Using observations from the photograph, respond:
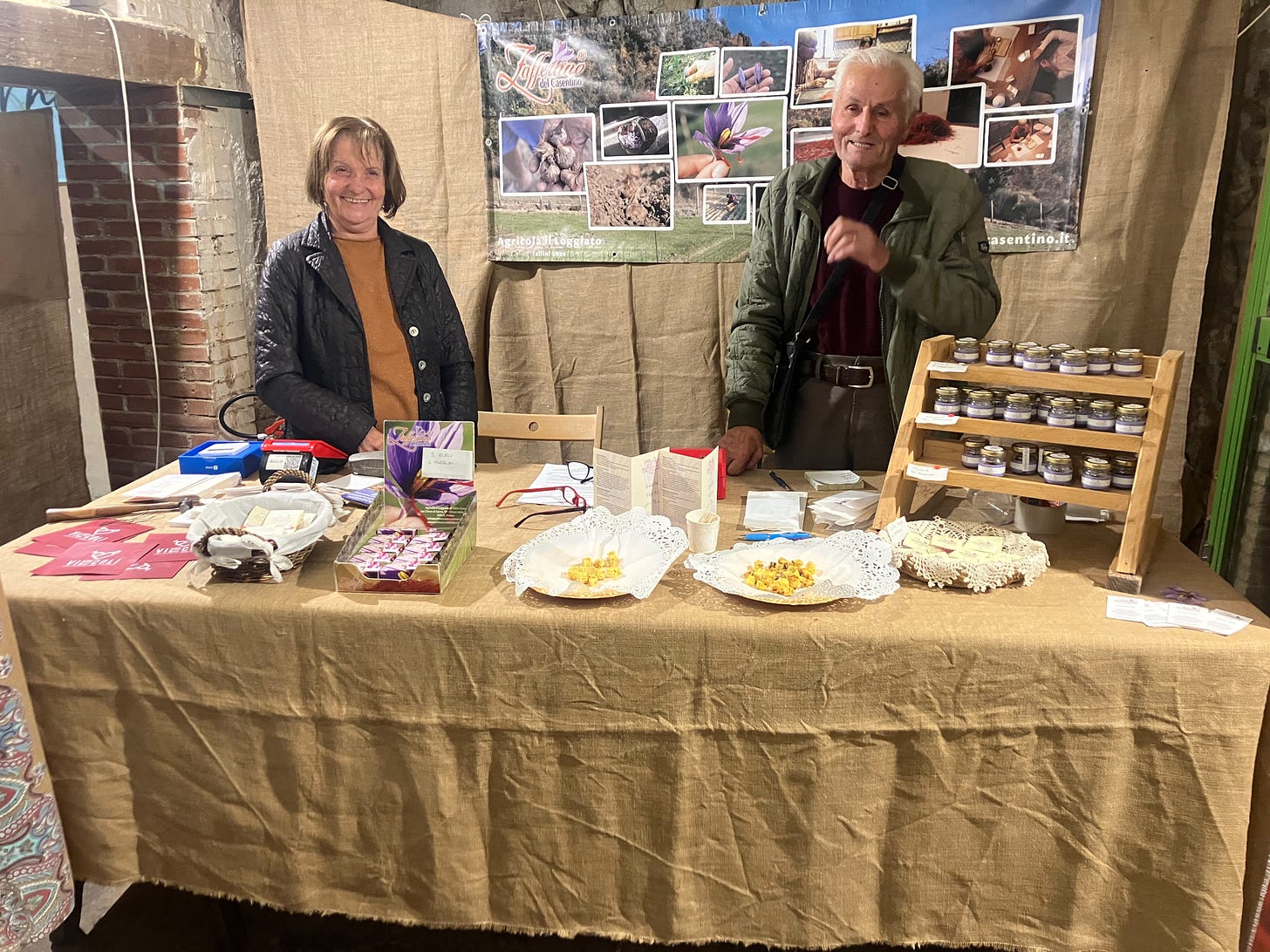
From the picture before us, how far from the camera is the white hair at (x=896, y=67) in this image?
2811 millimetres

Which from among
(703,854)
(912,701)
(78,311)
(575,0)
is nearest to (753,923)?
(703,854)

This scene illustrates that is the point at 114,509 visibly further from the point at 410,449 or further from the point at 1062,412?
the point at 1062,412

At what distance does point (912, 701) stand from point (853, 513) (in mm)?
599

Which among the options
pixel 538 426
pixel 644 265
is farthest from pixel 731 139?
pixel 538 426

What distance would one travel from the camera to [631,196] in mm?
3504

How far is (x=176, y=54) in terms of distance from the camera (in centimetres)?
341

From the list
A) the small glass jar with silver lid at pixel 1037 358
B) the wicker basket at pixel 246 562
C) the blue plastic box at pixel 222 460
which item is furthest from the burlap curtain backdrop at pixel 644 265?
the wicker basket at pixel 246 562

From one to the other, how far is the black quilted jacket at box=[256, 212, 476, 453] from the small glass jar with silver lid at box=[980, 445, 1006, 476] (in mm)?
1692

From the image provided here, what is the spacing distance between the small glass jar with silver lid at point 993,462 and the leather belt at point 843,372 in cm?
91

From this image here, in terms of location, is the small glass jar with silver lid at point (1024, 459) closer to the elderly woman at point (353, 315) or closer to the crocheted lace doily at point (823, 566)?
the crocheted lace doily at point (823, 566)

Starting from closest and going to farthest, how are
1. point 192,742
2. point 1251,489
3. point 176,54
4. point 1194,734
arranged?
point 1194,734 < point 192,742 < point 1251,489 < point 176,54

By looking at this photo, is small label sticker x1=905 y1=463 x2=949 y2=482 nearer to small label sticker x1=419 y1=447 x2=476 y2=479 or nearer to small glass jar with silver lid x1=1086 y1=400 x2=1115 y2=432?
small glass jar with silver lid x1=1086 y1=400 x2=1115 y2=432

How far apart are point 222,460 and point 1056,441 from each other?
1.99m

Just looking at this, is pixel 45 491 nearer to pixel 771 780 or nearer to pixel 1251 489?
pixel 771 780
